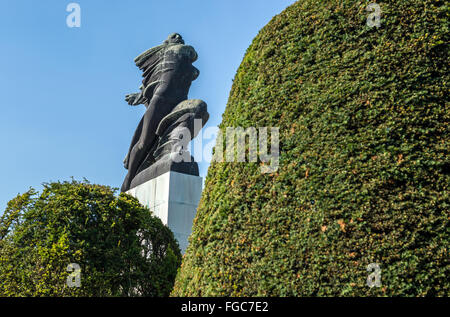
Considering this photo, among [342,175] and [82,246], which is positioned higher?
[342,175]

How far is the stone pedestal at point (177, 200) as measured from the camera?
935 cm

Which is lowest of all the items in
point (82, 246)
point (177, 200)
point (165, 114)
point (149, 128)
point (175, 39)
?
Result: point (82, 246)

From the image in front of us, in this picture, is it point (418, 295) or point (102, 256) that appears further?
point (102, 256)

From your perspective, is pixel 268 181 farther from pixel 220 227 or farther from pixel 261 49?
pixel 261 49

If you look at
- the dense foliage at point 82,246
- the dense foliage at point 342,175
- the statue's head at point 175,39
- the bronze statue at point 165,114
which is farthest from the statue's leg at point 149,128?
the dense foliage at point 342,175

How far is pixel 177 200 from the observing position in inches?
378

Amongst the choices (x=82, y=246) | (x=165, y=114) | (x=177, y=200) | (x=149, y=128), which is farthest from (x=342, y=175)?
(x=149, y=128)

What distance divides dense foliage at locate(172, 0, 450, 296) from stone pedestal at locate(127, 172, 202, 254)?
16.4ft

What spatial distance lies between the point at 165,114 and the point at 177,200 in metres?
2.72

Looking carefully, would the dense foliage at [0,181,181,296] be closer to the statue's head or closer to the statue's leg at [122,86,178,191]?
the statue's leg at [122,86,178,191]

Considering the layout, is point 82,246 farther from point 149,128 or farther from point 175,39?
point 175,39

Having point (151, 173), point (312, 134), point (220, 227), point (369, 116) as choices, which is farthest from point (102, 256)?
point (151, 173)

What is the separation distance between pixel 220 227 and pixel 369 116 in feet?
5.32

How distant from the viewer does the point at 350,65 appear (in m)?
4.09
